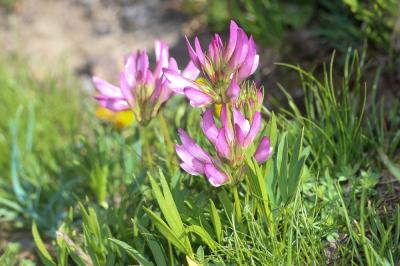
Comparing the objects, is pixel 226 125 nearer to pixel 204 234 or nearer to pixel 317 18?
pixel 204 234

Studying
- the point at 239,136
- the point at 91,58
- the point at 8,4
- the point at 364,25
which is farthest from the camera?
the point at 8,4

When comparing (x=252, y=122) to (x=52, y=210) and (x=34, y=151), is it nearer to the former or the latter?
(x=52, y=210)

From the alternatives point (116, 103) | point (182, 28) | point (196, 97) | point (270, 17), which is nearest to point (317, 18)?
point (270, 17)

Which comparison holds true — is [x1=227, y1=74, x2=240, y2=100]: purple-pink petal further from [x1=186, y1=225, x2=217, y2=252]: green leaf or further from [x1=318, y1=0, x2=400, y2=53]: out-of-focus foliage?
[x1=318, y1=0, x2=400, y2=53]: out-of-focus foliage

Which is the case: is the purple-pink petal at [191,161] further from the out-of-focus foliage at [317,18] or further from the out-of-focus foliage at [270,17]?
the out-of-focus foliage at [270,17]

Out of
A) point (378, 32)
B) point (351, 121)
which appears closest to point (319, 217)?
point (351, 121)
